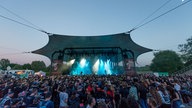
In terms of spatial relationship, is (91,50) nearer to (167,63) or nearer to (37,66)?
(167,63)

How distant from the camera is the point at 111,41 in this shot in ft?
72.0

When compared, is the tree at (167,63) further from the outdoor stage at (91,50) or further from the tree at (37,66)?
the tree at (37,66)

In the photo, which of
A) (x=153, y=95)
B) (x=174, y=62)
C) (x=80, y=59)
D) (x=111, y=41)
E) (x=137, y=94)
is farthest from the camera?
(x=174, y=62)

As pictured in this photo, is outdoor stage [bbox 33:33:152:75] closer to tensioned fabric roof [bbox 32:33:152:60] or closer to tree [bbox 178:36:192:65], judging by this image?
tensioned fabric roof [bbox 32:33:152:60]

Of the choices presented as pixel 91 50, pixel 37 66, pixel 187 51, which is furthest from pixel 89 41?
pixel 37 66

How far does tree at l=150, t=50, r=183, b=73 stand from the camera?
184ft

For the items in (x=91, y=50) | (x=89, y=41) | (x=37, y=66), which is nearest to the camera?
(x=89, y=41)

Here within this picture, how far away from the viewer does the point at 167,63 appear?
57.1 m

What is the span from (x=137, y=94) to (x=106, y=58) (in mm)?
20474

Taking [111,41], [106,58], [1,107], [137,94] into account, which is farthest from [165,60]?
[1,107]

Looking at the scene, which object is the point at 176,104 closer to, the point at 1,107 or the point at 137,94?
the point at 137,94

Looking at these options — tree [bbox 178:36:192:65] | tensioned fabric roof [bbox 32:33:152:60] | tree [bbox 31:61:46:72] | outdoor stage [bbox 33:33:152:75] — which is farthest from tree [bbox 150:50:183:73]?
tree [bbox 31:61:46:72]

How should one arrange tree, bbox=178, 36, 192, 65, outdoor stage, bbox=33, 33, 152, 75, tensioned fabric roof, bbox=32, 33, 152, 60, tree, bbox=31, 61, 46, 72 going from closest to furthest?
1. outdoor stage, bbox=33, 33, 152, 75
2. tensioned fabric roof, bbox=32, 33, 152, 60
3. tree, bbox=178, 36, 192, 65
4. tree, bbox=31, 61, 46, 72

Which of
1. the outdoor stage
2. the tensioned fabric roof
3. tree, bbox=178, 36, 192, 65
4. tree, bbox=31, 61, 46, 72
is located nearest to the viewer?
the outdoor stage
